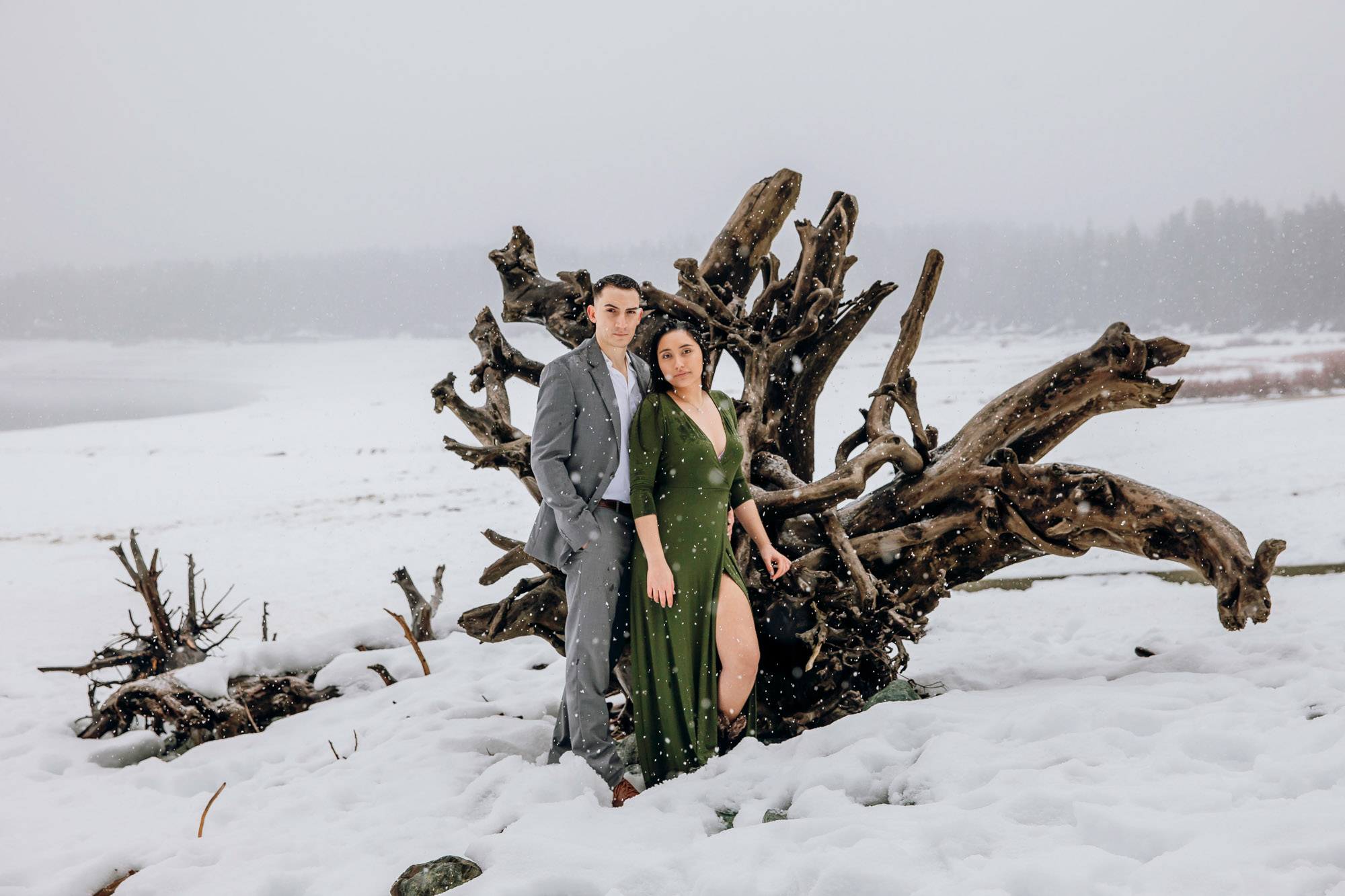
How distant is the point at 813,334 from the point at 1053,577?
3750 millimetres

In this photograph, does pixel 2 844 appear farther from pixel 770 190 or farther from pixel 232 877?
pixel 770 190

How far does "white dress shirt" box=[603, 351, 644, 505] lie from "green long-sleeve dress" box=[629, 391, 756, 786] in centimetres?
8

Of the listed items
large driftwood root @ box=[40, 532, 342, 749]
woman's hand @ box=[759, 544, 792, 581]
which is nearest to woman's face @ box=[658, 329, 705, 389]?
woman's hand @ box=[759, 544, 792, 581]

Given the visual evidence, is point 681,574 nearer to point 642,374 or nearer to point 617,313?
point 642,374

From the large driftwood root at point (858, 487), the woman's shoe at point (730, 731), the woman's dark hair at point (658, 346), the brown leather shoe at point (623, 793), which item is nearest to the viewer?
the brown leather shoe at point (623, 793)

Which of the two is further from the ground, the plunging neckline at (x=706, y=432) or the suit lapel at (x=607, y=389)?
the suit lapel at (x=607, y=389)

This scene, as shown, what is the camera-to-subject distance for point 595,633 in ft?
9.82

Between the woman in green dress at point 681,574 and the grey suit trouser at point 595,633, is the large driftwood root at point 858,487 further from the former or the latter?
the grey suit trouser at point 595,633

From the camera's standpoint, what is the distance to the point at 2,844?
120 inches

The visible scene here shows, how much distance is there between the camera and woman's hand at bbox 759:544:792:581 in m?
3.24

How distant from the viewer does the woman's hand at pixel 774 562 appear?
3240 mm

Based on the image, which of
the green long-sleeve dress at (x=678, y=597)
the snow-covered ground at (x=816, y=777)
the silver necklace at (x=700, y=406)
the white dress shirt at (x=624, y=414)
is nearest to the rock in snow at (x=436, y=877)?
the snow-covered ground at (x=816, y=777)

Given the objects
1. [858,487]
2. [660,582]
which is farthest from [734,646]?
[858,487]

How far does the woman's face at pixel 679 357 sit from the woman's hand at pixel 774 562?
804 millimetres
